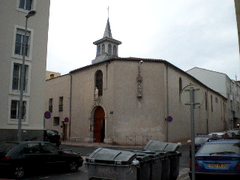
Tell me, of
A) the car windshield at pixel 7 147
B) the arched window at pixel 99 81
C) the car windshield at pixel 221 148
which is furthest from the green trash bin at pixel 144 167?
the arched window at pixel 99 81

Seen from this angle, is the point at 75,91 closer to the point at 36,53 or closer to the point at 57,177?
the point at 36,53

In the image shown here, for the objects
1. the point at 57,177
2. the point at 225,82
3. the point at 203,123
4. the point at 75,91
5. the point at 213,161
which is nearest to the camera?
the point at 213,161

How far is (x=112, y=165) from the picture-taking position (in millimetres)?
6754

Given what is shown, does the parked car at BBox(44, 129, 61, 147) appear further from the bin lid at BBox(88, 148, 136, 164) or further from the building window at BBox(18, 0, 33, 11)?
the bin lid at BBox(88, 148, 136, 164)

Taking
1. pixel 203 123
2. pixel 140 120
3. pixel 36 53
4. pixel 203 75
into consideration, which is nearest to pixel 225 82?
pixel 203 75

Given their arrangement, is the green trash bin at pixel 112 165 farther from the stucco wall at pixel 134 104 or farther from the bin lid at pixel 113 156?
the stucco wall at pixel 134 104

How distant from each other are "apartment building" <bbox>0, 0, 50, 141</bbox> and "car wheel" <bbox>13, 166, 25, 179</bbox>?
30.8ft

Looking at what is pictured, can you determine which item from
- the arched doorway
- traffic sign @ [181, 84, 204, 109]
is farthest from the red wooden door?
traffic sign @ [181, 84, 204, 109]

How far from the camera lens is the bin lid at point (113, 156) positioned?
263 inches

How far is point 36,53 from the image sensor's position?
20797 millimetres

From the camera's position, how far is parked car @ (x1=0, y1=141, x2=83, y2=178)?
9555 mm

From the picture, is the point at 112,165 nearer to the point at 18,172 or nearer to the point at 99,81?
the point at 18,172

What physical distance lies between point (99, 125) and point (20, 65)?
12.7m

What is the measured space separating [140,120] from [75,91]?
34.2 feet
